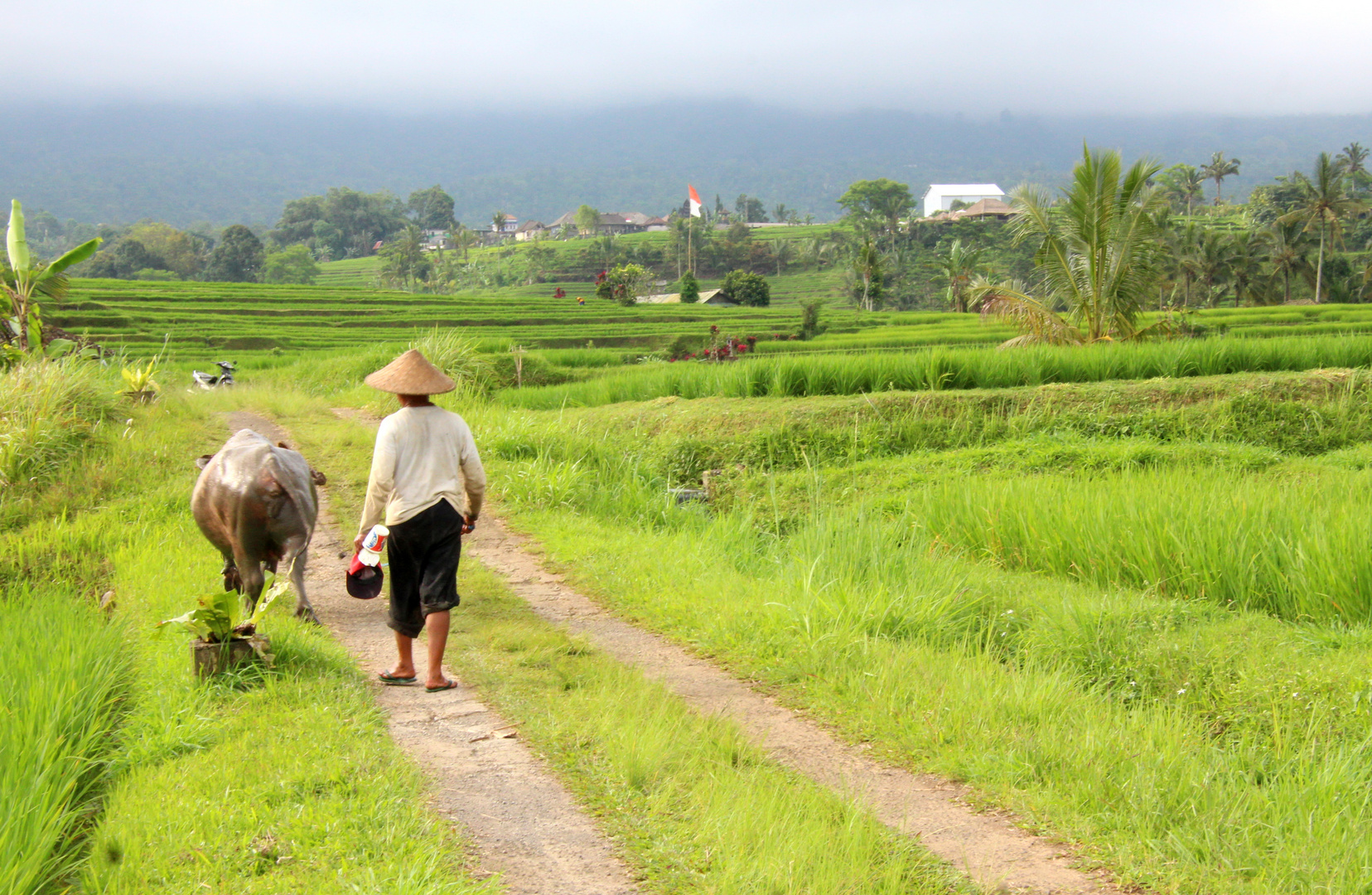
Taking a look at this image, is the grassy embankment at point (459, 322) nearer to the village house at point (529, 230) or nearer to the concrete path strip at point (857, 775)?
the concrete path strip at point (857, 775)

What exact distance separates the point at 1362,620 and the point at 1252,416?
22.0ft

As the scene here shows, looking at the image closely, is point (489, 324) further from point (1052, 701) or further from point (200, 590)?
point (1052, 701)

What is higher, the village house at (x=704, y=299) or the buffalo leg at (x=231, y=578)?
the village house at (x=704, y=299)

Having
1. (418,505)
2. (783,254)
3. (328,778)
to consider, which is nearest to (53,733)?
(328,778)

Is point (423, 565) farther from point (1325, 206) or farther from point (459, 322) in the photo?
point (1325, 206)

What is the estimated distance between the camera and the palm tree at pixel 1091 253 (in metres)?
15.7

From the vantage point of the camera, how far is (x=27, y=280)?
12.3m

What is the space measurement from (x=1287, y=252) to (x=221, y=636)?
51158mm

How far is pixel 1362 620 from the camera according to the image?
17.0ft

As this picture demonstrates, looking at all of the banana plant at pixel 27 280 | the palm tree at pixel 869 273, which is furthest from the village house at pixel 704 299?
the banana plant at pixel 27 280

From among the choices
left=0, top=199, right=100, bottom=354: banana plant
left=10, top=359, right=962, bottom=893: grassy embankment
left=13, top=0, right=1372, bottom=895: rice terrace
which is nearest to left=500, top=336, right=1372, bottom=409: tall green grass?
left=13, top=0, right=1372, bottom=895: rice terrace

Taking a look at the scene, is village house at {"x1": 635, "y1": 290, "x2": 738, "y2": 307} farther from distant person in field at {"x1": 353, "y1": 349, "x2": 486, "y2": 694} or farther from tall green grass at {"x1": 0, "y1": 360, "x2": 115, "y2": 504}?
distant person in field at {"x1": 353, "y1": 349, "x2": 486, "y2": 694}

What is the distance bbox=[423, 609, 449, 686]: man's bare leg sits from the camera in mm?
4391

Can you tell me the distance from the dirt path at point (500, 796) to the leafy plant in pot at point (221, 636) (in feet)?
1.92
